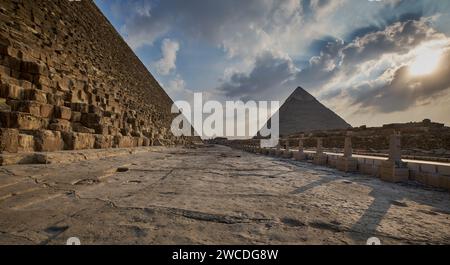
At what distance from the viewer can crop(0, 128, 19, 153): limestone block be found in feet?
13.1

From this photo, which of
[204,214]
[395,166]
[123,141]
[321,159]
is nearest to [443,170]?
[395,166]

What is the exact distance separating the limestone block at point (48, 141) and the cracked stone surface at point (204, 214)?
2103mm

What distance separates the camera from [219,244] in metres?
1.35

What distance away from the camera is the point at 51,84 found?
6.65m

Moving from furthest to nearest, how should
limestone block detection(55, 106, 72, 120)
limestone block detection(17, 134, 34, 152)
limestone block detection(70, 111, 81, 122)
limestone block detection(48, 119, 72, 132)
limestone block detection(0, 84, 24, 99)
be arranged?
limestone block detection(70, 111, 81, 122) → limestone block detection(55, 106, 72, 120) → limestone block detection(48, 119, 72, 132) → limestone block detection(0, 84, 24, 99) → limestone block detection(17, 134, 34, 152)

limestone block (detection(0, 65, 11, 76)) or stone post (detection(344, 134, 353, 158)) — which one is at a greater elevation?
limestone block (detection(0, 65, 11, 76))

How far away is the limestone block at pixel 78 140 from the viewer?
19.5ft

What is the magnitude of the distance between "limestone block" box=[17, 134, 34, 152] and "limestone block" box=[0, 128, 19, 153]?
108 millimetres

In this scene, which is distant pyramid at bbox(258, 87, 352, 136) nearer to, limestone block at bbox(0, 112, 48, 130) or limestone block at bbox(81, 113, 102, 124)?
limestone block at bbox(81, 113, 102, 124)

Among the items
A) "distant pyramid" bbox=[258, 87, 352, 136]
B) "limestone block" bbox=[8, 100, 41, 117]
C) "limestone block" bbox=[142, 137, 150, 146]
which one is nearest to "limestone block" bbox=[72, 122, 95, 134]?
"limestone block" bbox=[8, 100, 41, 117]

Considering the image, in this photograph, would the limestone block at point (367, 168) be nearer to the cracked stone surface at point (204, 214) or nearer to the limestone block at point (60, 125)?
the cracked stone surface at point (204, 214)
